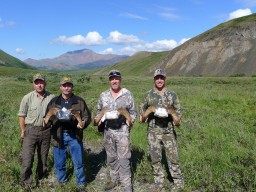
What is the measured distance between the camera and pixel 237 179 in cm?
647

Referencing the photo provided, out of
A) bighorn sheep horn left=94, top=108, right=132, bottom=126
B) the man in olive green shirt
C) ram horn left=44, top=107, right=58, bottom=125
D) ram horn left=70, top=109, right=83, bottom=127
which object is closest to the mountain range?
bighorn sheep horn left=94, top=108, right=132, bottom=126

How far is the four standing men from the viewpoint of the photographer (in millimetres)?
6648

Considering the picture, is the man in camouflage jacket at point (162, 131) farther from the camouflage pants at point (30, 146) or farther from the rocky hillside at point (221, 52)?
the rocky hillside at point (221, 52)

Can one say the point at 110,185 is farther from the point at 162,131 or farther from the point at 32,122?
the point at 32,122

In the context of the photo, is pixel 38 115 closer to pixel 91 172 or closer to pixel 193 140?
pixel 91 172

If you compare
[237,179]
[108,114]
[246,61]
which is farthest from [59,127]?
[246,61]

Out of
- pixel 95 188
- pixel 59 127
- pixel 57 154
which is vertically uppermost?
pixel 59 127

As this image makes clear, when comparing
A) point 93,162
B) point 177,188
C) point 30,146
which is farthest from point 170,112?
point 93,162

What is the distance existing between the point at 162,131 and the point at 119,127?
0.85 metres

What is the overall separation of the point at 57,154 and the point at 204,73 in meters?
77.7

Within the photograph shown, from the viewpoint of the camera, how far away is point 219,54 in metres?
82.1

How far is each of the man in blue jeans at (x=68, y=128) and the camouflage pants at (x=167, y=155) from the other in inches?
54.9

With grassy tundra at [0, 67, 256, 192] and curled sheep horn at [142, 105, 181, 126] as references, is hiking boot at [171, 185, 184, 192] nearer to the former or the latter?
grassy tundra at [0, 67, 256, 192]

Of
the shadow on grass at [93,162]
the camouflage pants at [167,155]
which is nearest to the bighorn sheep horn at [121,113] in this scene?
the camouflage pants at [167,155]
